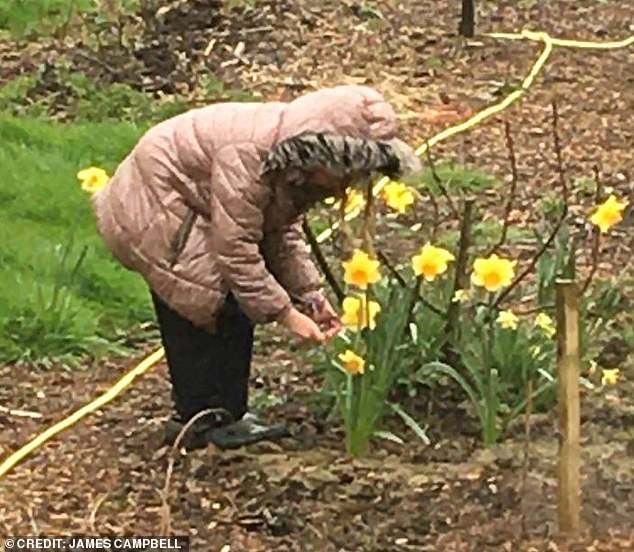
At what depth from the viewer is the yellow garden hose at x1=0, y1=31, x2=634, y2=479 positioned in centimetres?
438

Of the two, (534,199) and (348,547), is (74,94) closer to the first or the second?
(534,199)

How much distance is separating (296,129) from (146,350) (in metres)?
1.52

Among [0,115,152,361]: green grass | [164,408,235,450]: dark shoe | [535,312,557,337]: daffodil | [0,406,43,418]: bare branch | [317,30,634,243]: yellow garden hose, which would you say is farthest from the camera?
[317,30,634,243]: yellow garden hose

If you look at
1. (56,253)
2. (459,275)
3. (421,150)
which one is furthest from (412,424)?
(421,150)

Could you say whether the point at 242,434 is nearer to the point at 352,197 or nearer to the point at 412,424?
the point at 412,424

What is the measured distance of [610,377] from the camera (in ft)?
14.2

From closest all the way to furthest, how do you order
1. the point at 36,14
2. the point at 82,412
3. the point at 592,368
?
the point at 82,412 < the point at 592,368 < the point at 36,14

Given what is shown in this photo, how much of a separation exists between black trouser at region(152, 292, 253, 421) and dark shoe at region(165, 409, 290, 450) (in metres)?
0.03

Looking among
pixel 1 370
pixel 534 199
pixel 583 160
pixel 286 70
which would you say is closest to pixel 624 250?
pixel 534 199

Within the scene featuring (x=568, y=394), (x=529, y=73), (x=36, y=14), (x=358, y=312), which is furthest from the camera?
(x=36, y=14)

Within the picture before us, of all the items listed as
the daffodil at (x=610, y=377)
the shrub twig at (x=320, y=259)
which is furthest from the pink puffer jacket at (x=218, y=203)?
the daffodil at (x=610, y=377)

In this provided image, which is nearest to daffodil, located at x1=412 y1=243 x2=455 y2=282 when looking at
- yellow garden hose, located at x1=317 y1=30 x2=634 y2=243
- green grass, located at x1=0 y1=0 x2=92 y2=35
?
yellow garden hose, located at x1=317 y1=30 x2=634 y2=243

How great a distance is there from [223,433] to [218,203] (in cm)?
68

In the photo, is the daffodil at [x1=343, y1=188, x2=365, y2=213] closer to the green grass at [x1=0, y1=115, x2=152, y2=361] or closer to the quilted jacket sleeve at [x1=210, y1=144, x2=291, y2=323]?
the quilted jacket sleeve at [x1=210, y1=144, x2=291, y2=323]
